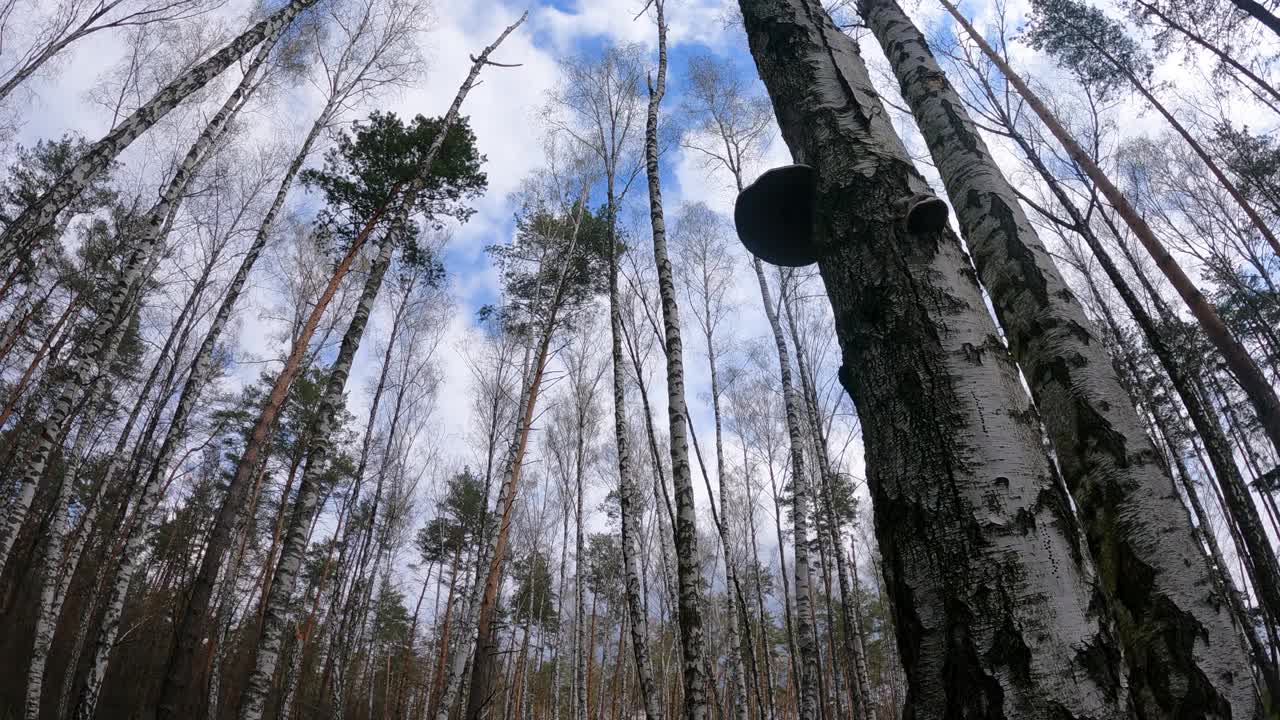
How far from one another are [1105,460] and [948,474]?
1681 mm

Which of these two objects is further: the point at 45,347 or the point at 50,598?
the point at 45,347

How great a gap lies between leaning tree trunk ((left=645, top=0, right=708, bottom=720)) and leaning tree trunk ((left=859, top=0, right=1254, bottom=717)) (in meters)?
2.92

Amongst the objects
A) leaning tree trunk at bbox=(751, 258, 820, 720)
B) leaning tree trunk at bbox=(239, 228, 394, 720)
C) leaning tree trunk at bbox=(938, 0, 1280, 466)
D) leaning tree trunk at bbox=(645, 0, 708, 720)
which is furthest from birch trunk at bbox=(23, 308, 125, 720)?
leaning tree trunk at bbox=(938, 0, 1280, 466)

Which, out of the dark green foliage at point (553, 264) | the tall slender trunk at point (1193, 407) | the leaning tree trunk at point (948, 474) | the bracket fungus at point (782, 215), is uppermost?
the dark green foliage at point (553, 264)

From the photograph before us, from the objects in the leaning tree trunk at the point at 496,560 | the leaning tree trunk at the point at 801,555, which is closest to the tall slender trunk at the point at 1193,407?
the leaning tree trunk at the point at 801,555

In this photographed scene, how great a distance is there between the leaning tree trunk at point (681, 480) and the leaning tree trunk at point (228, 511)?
359 centimetres

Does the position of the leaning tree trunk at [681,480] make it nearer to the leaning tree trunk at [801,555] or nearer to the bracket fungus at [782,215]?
the leaning tree trunk at [801,555]

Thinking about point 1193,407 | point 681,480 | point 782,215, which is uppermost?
point 1193,407

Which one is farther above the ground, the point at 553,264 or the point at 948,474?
the point at 553,264

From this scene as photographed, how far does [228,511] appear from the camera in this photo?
22.4 feet

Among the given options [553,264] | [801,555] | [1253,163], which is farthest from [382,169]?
[1253,163]

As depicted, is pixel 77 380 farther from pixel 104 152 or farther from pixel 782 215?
pixel 782 215

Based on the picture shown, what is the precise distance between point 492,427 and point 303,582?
16.8m

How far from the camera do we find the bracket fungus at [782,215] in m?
1.28
